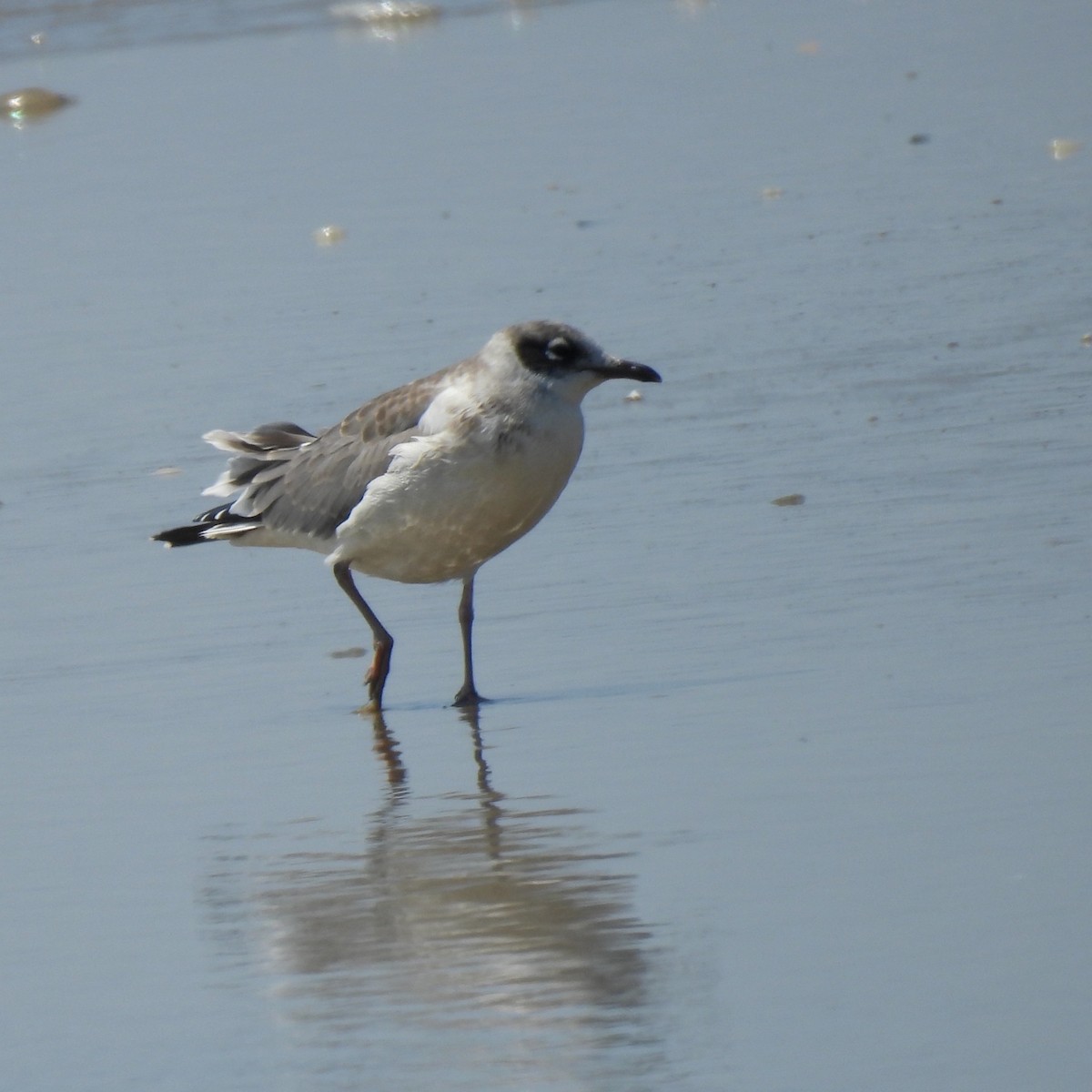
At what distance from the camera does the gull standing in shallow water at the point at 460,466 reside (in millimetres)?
6793

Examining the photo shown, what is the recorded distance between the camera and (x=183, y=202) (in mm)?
14047

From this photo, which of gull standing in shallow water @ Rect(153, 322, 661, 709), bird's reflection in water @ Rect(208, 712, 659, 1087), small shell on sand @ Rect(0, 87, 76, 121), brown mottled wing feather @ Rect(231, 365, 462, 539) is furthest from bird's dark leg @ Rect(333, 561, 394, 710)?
small shell on sand @ Rect(0, 87, 76, 121)

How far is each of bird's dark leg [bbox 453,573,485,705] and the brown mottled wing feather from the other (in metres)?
0.41

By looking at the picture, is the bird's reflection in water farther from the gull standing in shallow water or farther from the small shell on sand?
the small shell on sand

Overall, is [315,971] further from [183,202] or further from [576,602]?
[183,202]

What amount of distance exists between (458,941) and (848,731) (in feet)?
4.76

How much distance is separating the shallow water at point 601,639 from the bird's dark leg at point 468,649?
0.22ft

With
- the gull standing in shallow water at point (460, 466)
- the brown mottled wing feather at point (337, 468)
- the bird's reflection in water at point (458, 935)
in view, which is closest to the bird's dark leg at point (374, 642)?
the gull standing in shallow water at point (460, 466)

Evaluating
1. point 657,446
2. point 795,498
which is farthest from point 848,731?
point 657,446

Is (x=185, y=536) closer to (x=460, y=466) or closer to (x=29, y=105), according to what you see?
(x=460, y=466)

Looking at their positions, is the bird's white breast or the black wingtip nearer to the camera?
the bird's white breast

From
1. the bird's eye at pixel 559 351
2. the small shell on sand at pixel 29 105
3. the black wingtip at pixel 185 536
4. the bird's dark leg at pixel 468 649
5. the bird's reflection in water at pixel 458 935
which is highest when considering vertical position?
the small shell on sand at pixel 29 105

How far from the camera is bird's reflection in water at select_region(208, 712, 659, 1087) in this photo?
4363 millimetres

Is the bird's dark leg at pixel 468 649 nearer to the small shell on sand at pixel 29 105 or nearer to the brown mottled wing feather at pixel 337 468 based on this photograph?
the brown mottled wing feather at pixel 337 468
